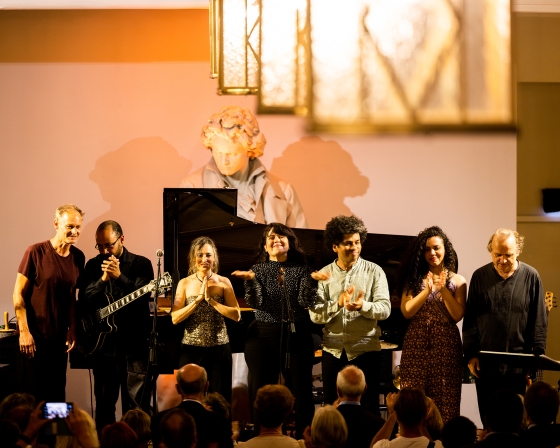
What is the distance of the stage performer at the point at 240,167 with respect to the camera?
285 inches

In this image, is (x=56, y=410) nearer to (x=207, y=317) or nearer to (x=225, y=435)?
(x=225, y=435)

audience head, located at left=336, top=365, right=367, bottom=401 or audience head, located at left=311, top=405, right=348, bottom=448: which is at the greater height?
audience head, located at left=336, top=365, right=367, bottom=401

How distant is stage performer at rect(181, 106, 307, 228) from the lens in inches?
285

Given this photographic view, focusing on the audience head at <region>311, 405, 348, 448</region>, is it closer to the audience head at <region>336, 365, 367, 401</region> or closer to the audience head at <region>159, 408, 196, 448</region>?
the audience head at <region>336, 365, 367, 401</region>

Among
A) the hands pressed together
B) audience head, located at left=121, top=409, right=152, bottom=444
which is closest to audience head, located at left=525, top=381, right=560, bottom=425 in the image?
the hands pressed together

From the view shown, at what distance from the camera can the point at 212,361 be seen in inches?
199

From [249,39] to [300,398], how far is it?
3.21 meters

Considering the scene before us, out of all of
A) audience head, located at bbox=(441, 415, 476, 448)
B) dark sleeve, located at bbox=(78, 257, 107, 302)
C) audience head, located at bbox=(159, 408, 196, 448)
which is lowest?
audience head, located at bbox=(441, 415, 476, 448)

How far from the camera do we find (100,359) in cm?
526

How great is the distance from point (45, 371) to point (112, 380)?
1.49 feet

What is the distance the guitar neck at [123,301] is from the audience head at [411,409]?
7.67ft

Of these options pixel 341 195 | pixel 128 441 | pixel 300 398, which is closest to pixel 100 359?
pixel 300 398

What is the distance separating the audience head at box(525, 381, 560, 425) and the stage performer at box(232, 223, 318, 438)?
70.0 inches

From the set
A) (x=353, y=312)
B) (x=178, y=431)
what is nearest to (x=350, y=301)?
(x=353, y=312)
